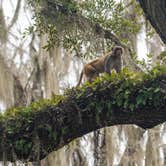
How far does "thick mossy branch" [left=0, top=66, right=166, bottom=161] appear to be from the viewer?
4066mm

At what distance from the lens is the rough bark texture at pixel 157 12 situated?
12.5 ft

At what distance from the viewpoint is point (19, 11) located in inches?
317

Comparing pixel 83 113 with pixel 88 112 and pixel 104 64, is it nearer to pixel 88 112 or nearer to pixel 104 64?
pixel 88 112

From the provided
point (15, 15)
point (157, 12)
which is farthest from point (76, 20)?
point (157, 12)

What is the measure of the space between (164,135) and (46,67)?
6.50ft

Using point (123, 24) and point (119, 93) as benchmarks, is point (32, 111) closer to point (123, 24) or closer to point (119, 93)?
point (119, 93)

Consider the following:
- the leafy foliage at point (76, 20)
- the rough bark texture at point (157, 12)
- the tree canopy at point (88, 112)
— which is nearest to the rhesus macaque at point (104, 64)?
the leafy foliage at point (76, 20)

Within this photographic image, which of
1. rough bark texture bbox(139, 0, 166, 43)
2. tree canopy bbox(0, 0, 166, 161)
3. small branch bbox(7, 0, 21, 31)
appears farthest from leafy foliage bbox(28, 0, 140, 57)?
rough bark texture bbox(139, 0, 166, 43)

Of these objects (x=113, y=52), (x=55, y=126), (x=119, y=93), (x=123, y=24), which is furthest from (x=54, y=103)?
(x=123, y=24)

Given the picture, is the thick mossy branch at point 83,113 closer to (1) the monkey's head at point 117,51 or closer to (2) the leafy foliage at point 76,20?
(2) the leafy foliage at point 76,20

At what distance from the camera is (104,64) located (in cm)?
661

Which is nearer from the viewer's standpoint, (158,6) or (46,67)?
(158,6)

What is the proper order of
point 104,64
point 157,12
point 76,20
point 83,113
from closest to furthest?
point 157,12 → point 83,113 → point 76,20 → point 104,64

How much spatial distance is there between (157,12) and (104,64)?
279cm
